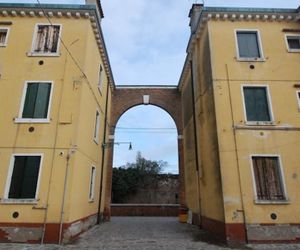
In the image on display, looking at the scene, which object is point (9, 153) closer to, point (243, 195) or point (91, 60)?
point (91, 60)

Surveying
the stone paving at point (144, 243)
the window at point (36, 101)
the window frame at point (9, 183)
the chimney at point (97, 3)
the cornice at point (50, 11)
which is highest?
the chimney at point (97, 3)

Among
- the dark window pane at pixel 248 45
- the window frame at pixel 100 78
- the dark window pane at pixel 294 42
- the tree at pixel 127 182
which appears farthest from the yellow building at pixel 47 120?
the tree at pixel 127 182

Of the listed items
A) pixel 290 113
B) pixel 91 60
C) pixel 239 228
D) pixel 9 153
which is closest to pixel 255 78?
pixel 290 113

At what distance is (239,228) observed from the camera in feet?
27.9

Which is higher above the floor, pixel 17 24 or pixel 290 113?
pixel 17 24

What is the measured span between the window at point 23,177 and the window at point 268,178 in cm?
799

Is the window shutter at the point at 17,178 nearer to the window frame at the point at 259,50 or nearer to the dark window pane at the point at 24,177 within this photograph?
the dark window pane at the point at 24,177

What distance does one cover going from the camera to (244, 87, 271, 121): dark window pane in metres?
10.0

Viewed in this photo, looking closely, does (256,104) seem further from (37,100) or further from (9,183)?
(9,183)

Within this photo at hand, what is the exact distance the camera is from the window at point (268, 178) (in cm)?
898

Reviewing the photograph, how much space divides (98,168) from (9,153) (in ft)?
18.0

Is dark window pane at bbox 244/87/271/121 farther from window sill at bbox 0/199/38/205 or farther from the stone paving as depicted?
window sill at bbox 0/199/38/205

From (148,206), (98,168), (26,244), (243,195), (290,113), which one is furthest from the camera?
(148,206)

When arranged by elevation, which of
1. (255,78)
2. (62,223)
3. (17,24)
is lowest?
(62,223)
